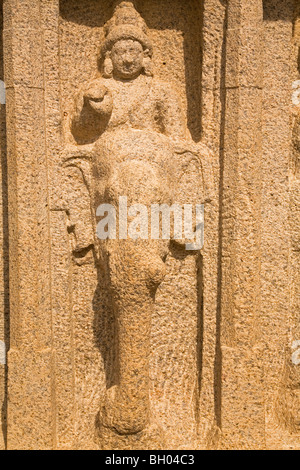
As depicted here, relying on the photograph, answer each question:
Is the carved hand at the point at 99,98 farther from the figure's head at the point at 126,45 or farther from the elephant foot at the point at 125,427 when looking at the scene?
the elephant foot at the point at 125,427

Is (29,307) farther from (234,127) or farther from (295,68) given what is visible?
(295,68)

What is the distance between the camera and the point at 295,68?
3.30m

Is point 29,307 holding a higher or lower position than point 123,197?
lower

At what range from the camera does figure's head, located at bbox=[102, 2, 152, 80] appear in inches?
123

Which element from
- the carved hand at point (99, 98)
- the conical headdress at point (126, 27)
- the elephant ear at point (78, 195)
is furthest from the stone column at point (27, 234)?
the conical headdress at point (126, 27)

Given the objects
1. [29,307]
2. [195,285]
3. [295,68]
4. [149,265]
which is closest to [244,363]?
[195,285]

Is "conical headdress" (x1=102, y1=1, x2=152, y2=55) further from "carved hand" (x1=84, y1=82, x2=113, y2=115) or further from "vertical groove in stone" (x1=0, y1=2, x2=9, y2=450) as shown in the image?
"vertical groove in stone" (x1=0, y1=2, x2=9, y2=450)

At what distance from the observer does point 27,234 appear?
3.04 meters

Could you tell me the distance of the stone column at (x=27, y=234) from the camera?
2.98 m

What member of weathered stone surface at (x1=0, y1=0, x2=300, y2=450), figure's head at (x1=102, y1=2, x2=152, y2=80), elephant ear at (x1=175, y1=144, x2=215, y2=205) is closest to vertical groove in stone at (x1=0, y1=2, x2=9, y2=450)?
weathered stone surface at (x1=0, y1=0, x2=300, y2=450)

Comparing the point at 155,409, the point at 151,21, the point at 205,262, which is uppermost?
the point at 151,21

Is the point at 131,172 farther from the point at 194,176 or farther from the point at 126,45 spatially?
the point at 126,45

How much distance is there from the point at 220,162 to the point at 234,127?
221 millimetres

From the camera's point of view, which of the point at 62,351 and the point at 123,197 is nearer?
the point at 123,197
